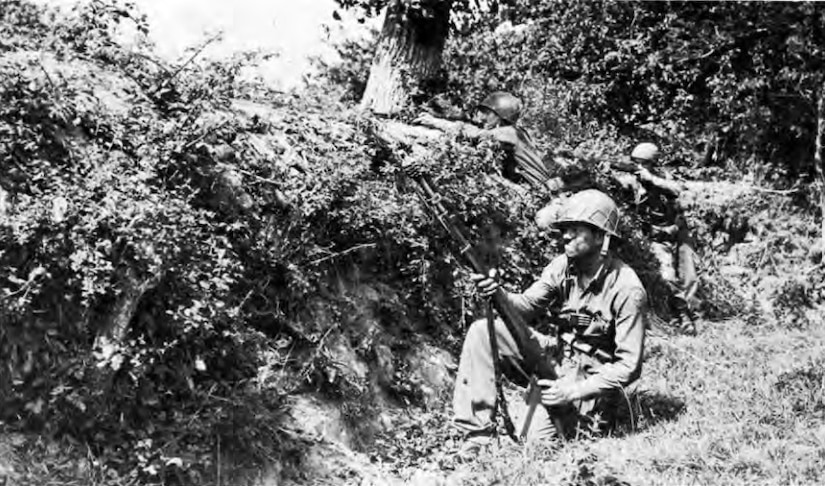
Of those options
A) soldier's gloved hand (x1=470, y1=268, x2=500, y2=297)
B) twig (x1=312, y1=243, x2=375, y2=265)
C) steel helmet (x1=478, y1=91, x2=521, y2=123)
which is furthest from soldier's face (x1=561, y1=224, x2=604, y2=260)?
steel helmet (x1=478, y1=91, x2=521, y2=123)

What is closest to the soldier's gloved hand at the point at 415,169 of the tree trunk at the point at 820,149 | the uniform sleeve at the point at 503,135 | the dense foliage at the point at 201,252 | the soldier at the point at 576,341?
the dense foliage at the point at 201,252

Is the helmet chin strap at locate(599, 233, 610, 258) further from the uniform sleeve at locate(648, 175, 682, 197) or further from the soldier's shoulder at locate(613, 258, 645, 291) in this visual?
the uniform sleeve at locate(648, 175, 682, 197)

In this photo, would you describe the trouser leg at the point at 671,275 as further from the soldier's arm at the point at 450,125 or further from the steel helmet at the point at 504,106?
the soldier's arm at the point at 450,125

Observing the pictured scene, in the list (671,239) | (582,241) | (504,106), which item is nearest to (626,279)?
(582,241)

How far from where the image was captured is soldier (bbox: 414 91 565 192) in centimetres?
1151

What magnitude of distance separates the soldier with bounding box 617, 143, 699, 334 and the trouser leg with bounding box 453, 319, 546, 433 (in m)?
4.59

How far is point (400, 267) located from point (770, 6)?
7599 millimetres

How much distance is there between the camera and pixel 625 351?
783 centimetres

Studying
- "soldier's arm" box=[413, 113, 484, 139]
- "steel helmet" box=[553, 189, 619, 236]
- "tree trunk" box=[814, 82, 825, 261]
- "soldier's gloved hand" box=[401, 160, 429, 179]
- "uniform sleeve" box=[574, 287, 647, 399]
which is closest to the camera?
"uniform sleeve" box=[574, 287, 647, 399]

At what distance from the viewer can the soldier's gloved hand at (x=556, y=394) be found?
7766 mm

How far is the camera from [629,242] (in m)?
12.3

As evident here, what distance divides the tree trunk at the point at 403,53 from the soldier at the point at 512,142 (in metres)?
1.29

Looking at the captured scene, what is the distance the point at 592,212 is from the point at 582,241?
0.23 m

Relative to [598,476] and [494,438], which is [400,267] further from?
[598,476]
